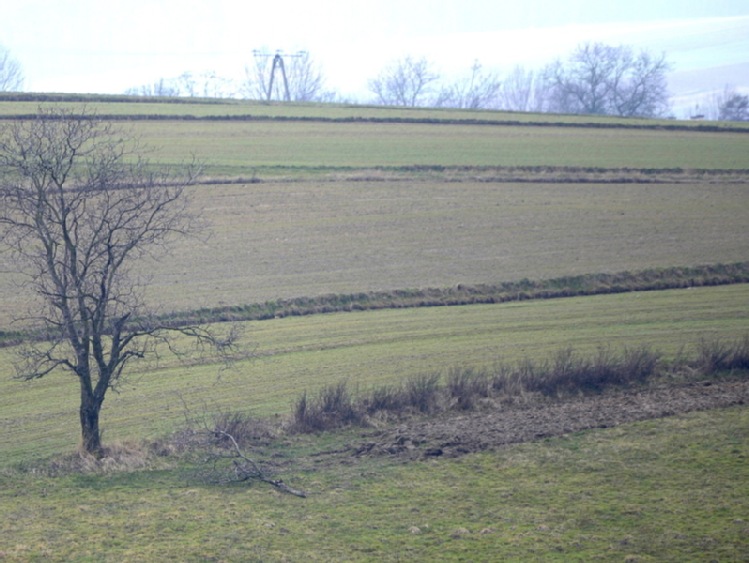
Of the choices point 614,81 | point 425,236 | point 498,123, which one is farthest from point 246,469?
point 614,81

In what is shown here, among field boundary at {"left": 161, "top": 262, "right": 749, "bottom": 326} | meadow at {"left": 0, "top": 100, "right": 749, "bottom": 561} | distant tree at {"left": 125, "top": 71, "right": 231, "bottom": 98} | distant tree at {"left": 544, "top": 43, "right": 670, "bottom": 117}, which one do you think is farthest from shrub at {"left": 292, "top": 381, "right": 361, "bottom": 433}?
distant tree at {"left": 125, "top": 71, "right": 231, "bottom": 98}

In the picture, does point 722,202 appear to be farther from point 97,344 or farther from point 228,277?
point 97,344

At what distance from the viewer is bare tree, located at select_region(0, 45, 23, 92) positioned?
129 m

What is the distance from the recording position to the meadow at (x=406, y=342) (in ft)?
41.2

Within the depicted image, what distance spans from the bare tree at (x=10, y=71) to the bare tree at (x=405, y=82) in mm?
58297

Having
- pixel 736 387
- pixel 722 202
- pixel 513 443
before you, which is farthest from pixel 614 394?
pixel 722 202

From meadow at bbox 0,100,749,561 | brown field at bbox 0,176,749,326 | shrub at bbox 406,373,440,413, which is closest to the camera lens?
meadow at bbox 0,100,749,561

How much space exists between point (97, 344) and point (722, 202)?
33693 mm

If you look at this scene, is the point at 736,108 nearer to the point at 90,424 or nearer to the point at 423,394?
the point at 423,394

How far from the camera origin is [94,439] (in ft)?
52.5

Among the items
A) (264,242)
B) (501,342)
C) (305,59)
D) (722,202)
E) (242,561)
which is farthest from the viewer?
(305,59)

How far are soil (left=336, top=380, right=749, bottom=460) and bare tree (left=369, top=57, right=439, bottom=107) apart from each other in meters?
128

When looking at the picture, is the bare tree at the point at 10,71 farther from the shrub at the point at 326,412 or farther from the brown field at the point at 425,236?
the shrub at the point at 326,412

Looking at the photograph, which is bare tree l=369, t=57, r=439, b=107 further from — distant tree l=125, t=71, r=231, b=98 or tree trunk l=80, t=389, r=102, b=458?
tree trunk l=80, t=389, r=102, b=458
